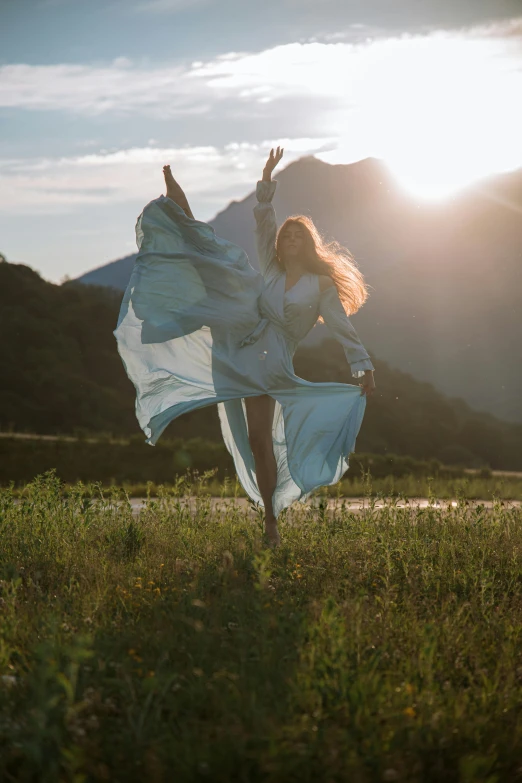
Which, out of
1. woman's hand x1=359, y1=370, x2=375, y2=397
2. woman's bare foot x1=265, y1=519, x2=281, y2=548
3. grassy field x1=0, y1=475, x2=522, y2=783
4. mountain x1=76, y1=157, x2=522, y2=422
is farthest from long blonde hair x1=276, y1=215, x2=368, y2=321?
mountain x1=76, y1=157, x2=522, y2=422

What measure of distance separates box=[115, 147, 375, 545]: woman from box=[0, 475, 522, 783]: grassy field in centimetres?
99

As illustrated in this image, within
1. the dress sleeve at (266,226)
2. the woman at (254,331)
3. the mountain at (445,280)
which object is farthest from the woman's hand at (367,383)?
the mountain at (445,280)

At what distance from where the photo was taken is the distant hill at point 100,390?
41.8 m

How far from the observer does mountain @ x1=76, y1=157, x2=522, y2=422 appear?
7356cm

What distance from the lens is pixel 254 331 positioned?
643cm

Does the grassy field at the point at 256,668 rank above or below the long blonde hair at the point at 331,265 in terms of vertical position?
below

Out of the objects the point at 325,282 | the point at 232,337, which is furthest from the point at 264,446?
the point at 325,282

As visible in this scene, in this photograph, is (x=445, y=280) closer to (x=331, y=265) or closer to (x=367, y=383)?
(x=331, y=265)

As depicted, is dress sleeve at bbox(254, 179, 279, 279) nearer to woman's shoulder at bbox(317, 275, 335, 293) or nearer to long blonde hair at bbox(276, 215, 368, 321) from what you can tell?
long blonde hair at bbox(276, 215, 368, 321)

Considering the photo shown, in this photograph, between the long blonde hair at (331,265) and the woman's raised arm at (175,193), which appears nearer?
the long blonde hair at (331,265)

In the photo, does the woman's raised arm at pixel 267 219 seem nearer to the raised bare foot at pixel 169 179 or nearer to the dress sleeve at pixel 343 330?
the dress sleeve at pixel 343 330

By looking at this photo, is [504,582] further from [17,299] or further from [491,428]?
[491,428]

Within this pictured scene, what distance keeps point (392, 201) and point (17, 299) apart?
39401 millimetres

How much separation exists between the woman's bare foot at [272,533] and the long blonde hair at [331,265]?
1.56 metres
